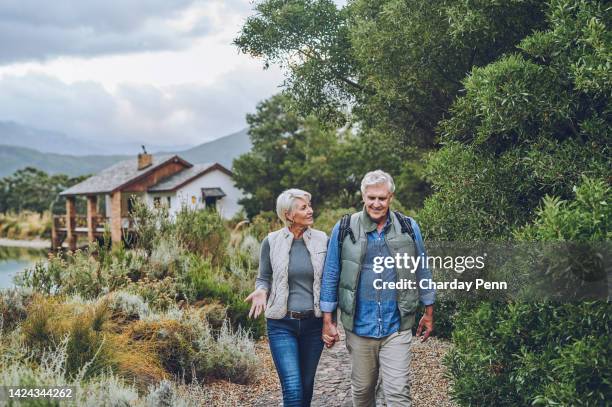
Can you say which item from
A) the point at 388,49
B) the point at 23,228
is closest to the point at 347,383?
the point at 388,49

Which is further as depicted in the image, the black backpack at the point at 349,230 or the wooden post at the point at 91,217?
the wooden post at the point at 91,217

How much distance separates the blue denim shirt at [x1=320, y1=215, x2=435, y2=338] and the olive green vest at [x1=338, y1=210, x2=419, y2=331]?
1.5 inches

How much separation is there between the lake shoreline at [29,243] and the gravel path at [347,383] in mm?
29857

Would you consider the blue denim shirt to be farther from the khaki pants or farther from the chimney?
the chimney

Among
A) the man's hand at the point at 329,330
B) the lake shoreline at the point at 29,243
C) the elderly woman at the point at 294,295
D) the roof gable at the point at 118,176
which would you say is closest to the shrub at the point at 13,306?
the elderly woman at the point at 294,295

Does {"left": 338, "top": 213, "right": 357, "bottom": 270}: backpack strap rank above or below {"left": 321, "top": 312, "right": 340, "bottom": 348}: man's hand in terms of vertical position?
above

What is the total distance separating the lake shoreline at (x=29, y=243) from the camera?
33562 mm

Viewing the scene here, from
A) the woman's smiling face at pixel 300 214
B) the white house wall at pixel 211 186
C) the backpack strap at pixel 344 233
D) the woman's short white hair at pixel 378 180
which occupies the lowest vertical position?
the backpack strap at pixel 344 233

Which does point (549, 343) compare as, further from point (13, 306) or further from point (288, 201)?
point (13, 306)

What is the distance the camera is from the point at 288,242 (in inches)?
177

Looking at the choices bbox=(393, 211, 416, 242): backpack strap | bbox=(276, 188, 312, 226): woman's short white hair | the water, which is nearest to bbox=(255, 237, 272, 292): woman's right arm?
bbox=(276, 188, 312, 226): woman's short white hair

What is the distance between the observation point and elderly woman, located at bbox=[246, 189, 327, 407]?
4375 mm

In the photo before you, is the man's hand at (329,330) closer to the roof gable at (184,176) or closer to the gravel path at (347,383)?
the gravel path at (347,383)

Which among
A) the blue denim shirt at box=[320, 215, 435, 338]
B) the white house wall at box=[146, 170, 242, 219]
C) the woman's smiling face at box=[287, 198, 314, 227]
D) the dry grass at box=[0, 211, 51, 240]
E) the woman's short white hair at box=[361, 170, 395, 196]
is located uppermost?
the white house wall at box=[146, 170, 242, 219]
